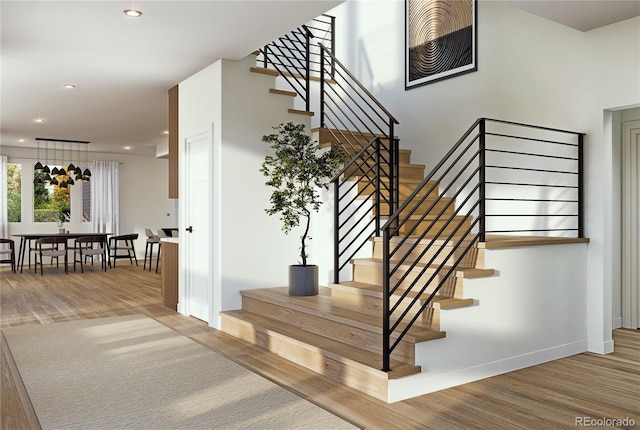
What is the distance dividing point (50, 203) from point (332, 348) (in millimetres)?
11375

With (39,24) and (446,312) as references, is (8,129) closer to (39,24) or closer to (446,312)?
(39,24)

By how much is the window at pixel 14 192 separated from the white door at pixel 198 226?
27.1ft

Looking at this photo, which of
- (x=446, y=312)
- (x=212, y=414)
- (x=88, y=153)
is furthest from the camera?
(x=88, y=153)

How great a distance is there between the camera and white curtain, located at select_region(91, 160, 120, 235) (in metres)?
13.5

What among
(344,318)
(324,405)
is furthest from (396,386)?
(344,318)

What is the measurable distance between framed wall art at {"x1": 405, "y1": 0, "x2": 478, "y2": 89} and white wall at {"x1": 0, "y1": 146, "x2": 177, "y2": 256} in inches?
378

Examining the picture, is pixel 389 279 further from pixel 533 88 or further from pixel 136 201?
pixel 136 201

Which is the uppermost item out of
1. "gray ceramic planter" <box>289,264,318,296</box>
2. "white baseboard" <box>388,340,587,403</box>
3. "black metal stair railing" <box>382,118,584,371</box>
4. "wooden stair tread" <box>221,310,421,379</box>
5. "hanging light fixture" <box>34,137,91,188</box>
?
"hanging light fixture" <box>34,137,91,188</box>

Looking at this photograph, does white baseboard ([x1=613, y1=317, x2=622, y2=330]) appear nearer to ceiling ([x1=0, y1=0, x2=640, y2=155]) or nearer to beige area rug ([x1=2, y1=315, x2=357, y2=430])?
ceiling ([x1=0, y1=0, x2=640, y2=155])

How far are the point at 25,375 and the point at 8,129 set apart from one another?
769cm

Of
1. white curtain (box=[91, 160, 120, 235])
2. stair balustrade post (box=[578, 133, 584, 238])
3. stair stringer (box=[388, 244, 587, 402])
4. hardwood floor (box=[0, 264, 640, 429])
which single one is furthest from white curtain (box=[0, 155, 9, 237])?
stair balustrade post (box=[578, 133, 584, 238])

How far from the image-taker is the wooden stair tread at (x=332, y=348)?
3443mm

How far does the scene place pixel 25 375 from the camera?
391cm

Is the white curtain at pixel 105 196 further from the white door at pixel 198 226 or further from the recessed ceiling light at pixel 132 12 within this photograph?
the recessed ceiling light at pixel 132 12
